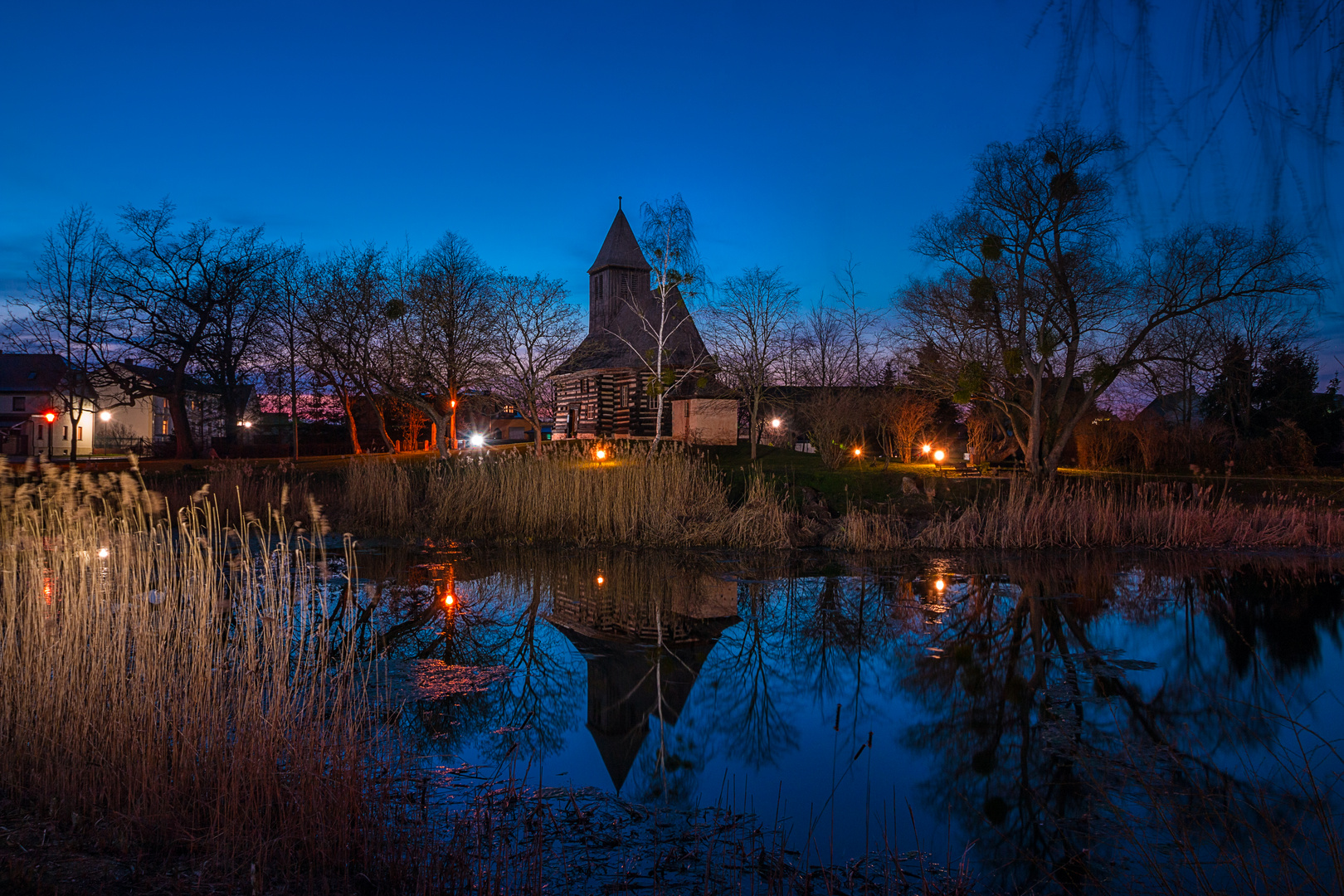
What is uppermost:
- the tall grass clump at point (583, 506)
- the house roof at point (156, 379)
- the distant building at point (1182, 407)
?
the house roof at point (156, 379)

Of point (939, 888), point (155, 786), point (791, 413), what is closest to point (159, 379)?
point (791, 413)

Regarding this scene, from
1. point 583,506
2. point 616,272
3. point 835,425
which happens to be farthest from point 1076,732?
point 616,272

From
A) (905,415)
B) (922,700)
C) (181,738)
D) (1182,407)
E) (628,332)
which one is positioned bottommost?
(922,700)

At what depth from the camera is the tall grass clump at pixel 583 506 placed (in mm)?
14125

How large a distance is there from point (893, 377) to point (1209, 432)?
46.1ft

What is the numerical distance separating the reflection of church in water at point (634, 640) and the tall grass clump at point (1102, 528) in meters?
4.49

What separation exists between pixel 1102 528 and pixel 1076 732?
949 centimetres

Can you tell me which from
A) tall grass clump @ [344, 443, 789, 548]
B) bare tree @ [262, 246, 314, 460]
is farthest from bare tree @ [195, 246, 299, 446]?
tall grass clump @ [344, 443, 789, 548]

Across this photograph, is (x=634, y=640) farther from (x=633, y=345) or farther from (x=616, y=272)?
(x=616, y=272)

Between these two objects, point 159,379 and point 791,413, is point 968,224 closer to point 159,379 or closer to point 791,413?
point 791,413

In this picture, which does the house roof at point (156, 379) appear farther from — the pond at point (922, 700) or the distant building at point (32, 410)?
the pond at point (922, 700)

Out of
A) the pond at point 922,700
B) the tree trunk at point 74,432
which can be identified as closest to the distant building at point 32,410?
the tree trunk at point 74,432

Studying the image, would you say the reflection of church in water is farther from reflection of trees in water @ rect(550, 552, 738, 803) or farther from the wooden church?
the wooden church

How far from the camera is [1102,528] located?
14.3 metres
